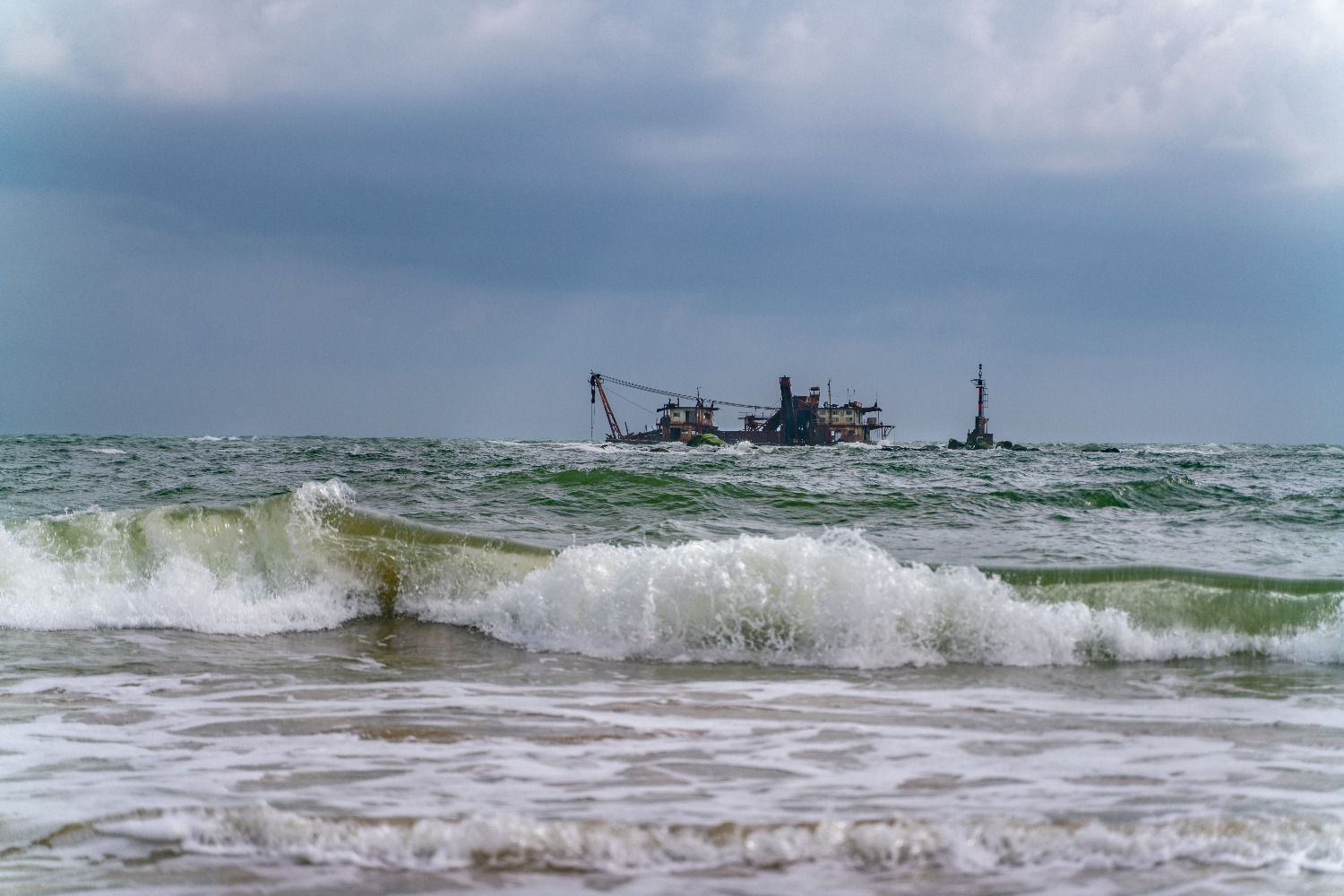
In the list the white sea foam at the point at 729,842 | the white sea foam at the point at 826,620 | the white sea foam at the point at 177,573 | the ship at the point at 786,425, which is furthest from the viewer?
the ship at the point at 786,425

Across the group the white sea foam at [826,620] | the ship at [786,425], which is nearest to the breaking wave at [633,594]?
the white sea foam at [826,620]

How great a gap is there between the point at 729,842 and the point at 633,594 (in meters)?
3.48

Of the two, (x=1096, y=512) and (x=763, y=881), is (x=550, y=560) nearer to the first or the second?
(x=763, y=881)

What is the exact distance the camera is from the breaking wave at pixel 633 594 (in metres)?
5.86

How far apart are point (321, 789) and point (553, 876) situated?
1.11 metres

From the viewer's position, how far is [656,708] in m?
4.45

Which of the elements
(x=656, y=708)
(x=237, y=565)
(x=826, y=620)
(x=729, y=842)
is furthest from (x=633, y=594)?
(x=237, y=565)

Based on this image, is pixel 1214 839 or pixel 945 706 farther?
pixel 945 706

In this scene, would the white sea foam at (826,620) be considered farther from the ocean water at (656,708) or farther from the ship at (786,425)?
the ship at (786,425)

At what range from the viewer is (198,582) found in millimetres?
7215

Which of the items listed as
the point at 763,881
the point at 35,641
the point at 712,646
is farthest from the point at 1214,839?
the point at 35,641

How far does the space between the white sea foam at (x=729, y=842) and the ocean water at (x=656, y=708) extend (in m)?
0.01

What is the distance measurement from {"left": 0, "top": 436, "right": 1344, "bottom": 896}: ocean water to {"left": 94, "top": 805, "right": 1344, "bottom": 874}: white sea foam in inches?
0.5

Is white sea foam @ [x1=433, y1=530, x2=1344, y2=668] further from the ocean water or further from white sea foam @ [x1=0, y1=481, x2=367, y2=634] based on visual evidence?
white sea foam @ [x1=0, y1=481, x2=367, y2=634]
